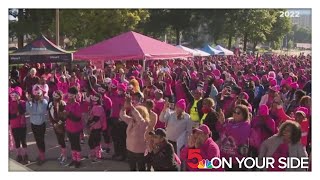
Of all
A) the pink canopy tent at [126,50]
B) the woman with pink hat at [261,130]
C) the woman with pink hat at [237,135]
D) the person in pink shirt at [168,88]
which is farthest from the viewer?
the pink canopy tent at [126,50]

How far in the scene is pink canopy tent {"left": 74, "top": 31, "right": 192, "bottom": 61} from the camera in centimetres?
1280

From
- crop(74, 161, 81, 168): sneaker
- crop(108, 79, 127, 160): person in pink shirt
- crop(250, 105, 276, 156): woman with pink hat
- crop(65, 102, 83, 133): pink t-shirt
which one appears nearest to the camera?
crop(250, 105, 276, 156): woman with pink hat

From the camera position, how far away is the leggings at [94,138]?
8.59 metres

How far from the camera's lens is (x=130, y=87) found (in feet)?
32.3

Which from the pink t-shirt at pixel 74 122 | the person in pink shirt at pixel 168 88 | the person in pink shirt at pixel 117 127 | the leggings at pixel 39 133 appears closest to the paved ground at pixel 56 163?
the person in pink shirt at pixel 117 127

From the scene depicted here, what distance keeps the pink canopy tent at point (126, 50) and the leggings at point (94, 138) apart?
14.4 ft

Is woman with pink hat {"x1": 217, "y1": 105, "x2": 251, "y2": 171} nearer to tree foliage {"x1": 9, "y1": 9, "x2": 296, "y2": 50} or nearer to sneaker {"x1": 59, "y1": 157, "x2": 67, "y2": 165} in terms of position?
tree foliage {"x1": 9, "y1": 9, "x2": 296, "y2": 50}

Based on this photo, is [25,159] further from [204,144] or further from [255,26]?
[255,26]

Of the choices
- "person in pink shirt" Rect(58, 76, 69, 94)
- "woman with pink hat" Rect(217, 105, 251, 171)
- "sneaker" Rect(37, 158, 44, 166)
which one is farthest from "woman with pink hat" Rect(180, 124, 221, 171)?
"person in pink shirt" Rect(58, 76, 69, 94)

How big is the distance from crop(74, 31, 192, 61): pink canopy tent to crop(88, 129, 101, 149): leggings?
439 centimetres

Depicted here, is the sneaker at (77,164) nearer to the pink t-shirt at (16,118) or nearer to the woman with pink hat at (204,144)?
the pink t-shirt at (16,118)

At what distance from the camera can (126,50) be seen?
42.6 feet
